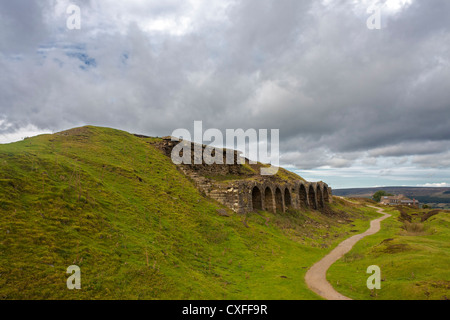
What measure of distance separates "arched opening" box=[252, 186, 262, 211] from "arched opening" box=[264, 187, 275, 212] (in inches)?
91.7

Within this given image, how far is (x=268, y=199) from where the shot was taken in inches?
1367

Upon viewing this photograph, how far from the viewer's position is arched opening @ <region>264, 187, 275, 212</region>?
34375 millimetres

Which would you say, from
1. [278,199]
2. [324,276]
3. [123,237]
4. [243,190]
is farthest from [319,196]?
[123,237]

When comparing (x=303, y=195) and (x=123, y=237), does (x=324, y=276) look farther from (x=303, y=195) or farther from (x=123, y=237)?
(x=303, y=195)

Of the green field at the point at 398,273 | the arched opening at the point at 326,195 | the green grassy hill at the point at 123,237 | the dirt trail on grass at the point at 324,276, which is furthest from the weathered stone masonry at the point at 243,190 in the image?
the arched opening at the point at 326,195

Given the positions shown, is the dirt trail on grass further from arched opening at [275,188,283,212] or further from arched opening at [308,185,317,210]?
arched opening at [308,185,317,210]

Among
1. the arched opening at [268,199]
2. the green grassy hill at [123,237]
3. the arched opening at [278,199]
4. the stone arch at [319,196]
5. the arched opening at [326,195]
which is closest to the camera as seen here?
the green grassy hill at [123,237]

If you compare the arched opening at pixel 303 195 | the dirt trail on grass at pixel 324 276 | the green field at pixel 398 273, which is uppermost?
the arched opening at pixel 303 195

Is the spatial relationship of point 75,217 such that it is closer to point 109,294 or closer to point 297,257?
point 109,294

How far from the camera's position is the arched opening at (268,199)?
34.4 meters

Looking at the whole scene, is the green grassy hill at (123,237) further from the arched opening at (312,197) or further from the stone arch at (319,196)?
the stone arch at (319,196)
